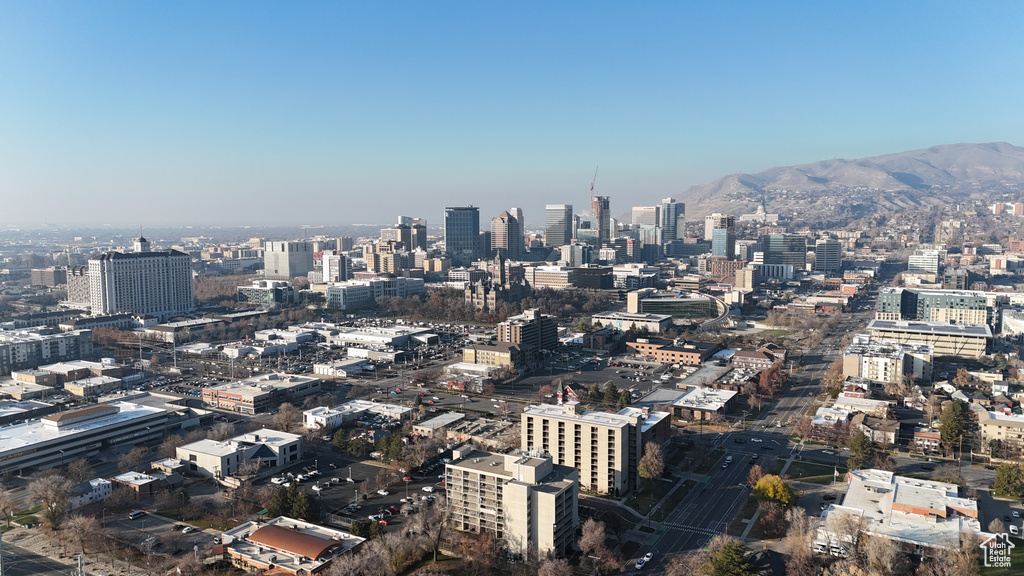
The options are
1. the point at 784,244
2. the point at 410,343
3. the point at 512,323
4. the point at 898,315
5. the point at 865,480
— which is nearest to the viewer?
the point at 865,480

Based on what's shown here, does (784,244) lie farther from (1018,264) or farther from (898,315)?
(898,315)

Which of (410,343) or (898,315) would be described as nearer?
(410,343)

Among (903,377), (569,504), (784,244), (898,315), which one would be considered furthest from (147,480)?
(784,244)

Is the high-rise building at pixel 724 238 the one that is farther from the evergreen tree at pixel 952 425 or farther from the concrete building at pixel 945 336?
the evergreen tree at pixel 952 425

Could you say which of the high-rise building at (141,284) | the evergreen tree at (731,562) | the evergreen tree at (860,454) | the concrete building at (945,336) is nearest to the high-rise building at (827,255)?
the concrete building at (945,336)

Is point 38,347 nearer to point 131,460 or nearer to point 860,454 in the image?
point 131,460

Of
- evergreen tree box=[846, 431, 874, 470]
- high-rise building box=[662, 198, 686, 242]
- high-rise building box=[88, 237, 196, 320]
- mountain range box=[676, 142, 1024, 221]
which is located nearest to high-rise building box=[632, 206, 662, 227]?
high-rise building box=[662, 198, 686, 242]
